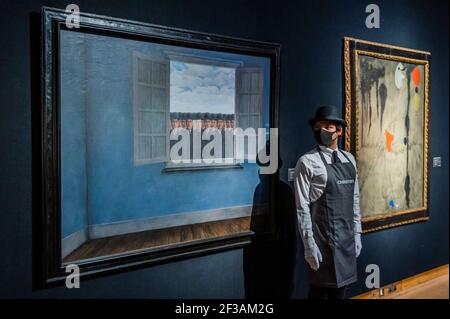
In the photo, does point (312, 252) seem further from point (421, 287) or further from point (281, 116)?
point (421, 287)

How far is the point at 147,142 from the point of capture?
6.48 feet

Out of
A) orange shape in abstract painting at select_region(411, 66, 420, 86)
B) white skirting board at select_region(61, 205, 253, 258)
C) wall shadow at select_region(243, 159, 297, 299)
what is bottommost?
wall shadow at select_region(243, 159, 297, 299)

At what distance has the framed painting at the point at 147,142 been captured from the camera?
1.75 m

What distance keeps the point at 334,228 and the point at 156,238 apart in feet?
3.68

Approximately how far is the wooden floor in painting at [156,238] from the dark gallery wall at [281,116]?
158 millimetres

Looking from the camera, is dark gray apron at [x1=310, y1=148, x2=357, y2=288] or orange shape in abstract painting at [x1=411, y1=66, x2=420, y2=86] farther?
orange shape in abstract painting at [x1=411, y1=66, x2=420, y2=86]

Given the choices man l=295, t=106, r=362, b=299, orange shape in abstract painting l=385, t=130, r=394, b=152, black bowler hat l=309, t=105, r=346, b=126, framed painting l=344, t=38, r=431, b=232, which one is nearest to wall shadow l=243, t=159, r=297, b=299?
man l=295, t=106, r=362, b=299

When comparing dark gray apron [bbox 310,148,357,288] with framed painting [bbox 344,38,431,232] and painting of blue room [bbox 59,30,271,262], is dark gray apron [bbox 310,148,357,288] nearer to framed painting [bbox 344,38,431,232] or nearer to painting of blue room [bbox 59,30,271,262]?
painting of blue room [bbox 59,30,271,262]

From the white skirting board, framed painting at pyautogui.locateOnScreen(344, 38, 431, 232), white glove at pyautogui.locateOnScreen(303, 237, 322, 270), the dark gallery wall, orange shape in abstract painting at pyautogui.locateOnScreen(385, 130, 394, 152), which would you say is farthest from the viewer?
orange shape in abstract painting at pyautogui.locateOnScreen(385, 130, 394, 152)

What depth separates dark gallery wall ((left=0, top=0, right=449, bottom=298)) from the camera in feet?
5.56

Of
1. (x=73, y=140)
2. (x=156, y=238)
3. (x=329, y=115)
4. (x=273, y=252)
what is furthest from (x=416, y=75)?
(x=73, y=140)

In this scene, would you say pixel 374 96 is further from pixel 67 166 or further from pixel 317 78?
pixel 67 166

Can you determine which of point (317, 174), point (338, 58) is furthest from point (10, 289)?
point (338, 58)

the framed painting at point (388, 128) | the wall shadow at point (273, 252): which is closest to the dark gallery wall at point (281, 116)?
the wall shadow at point (273, 252)
